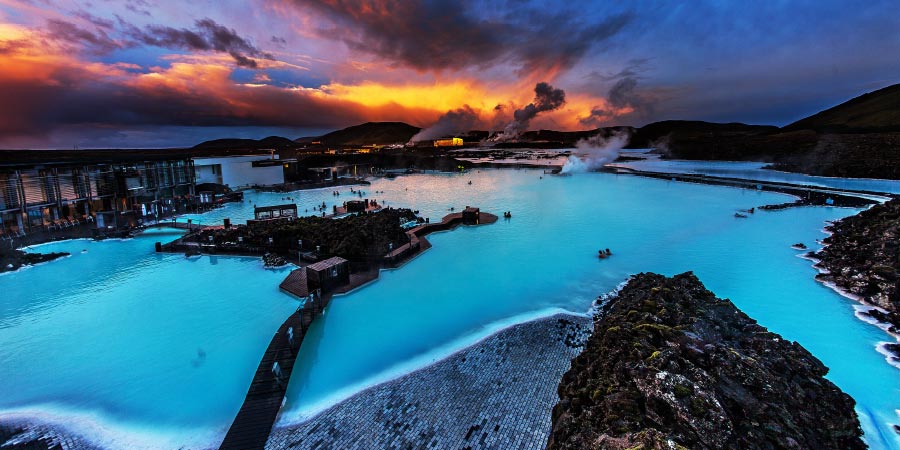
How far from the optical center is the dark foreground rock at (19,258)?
668 inches

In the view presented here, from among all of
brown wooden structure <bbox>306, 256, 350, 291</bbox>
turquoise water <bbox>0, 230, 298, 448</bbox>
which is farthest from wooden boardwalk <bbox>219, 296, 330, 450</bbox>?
brown wooden structure <bbox>306, 256, 350, 291</bbox>

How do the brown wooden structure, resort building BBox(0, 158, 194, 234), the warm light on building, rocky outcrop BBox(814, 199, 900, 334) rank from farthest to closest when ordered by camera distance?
the warm light on building, resort building BBox(0, 158, 194, 234), the brown wooden structure, rocky outcrop BBox(814, 199, 900, 334)

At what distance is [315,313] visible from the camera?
1205cm

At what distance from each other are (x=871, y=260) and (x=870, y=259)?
26 centimetres

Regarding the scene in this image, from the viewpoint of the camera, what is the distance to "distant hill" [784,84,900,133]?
259 feet

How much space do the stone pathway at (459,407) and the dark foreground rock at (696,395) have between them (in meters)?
0.78

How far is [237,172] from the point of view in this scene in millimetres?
44219

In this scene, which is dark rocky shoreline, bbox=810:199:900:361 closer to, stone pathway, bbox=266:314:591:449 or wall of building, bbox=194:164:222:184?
stone pathway, bbox=266:314:591:449

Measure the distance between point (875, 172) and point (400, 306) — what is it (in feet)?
204

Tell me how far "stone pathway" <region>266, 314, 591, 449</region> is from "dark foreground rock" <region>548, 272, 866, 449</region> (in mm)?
777

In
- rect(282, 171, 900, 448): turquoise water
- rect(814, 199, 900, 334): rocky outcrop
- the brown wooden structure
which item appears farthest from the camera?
Answer: the brown wooden structure

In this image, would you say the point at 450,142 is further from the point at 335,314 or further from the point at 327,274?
the point at 335,314

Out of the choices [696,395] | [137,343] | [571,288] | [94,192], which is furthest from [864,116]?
[94,192]

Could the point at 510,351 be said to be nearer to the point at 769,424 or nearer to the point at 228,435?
the point at 769,424
